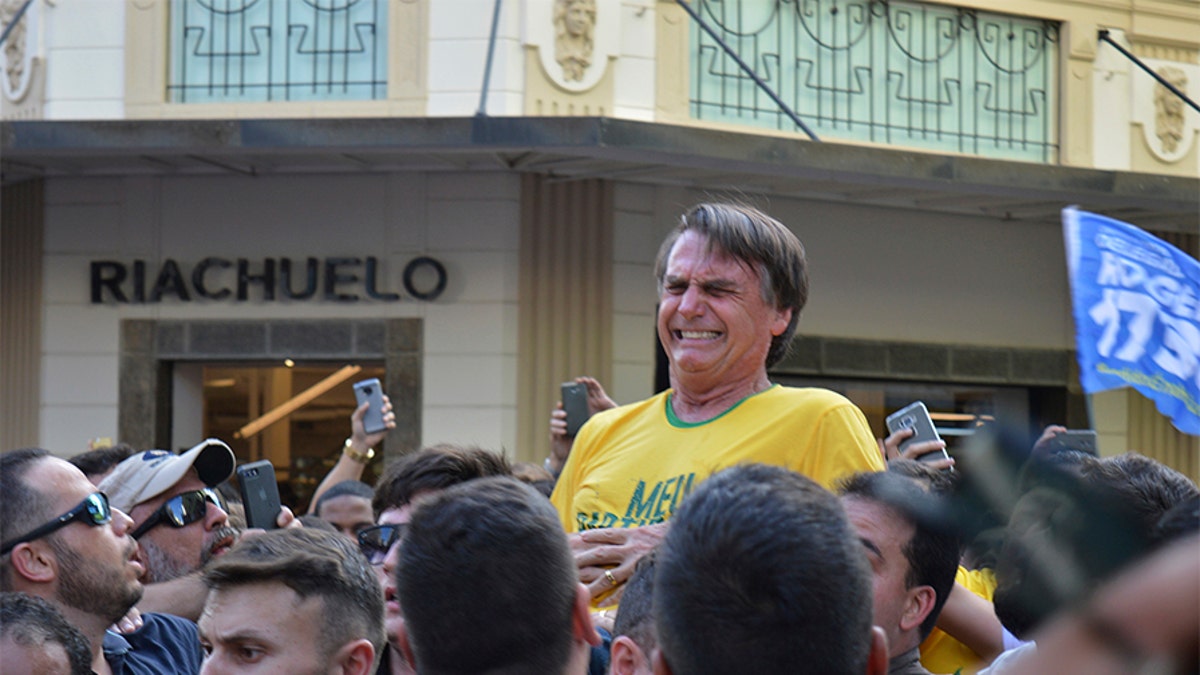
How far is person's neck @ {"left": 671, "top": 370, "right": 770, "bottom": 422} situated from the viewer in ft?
12.1

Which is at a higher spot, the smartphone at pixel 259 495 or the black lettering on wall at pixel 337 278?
the black lettering on wall at pixel 337 278

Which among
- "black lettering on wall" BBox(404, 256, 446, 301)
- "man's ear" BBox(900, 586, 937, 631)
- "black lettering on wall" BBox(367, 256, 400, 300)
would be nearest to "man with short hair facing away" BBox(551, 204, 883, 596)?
"man's ear" BBox(900, 586, 937, 631)

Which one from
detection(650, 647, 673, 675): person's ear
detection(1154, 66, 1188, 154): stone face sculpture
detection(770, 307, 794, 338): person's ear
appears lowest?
detection(650, 647, 673, 675): person's ear

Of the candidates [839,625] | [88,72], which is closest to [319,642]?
[839,625]

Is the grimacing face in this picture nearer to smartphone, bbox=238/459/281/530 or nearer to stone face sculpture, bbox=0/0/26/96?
smartphone, bbox=238/459/281/530

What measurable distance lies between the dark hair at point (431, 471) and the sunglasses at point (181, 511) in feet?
3.13

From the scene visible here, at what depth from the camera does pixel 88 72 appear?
11641 mm

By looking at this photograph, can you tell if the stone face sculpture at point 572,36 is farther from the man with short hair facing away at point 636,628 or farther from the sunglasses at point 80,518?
the man with short hair facing away at point 636,628

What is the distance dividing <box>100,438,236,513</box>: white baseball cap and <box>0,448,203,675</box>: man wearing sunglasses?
2.36ft

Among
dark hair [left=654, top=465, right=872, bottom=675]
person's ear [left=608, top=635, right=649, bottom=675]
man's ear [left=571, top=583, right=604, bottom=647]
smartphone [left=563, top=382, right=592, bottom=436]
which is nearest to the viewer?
dark hair [left=654, top=465, right=872, bottom=675]

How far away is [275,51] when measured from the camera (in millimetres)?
11625

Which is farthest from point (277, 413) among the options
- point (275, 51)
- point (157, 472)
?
point (157, 472)

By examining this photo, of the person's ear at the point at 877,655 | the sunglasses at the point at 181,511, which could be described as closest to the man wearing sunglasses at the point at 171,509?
the sunglasses at the point at 181,511

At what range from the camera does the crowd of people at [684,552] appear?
1170 mm
